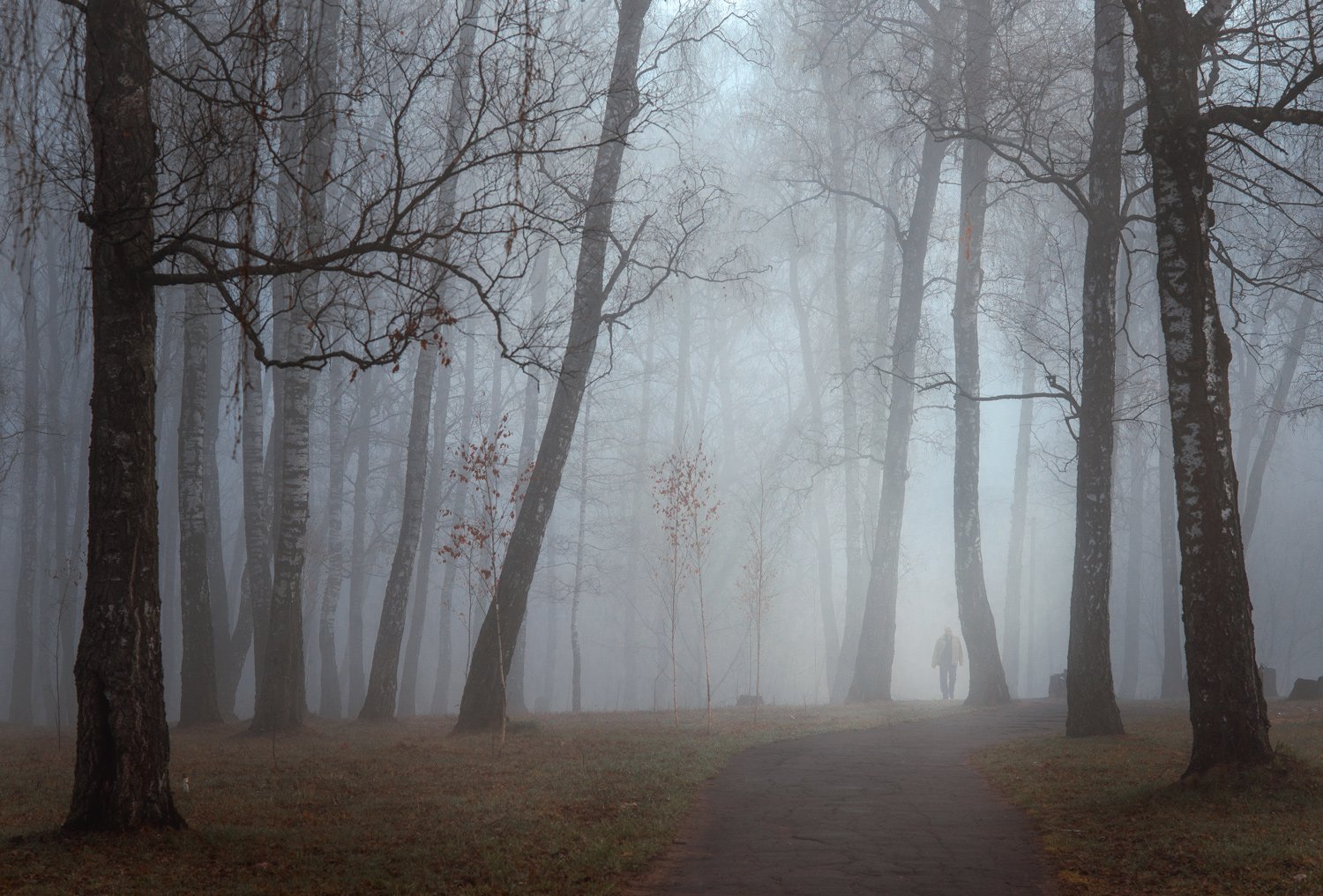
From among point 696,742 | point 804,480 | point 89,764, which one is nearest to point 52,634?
point 804,480

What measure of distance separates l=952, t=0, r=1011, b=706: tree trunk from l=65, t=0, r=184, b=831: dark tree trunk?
42.4 feet

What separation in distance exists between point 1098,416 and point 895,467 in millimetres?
8198

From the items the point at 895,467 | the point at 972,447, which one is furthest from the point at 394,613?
the point at 972,447

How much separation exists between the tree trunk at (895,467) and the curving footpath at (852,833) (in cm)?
827

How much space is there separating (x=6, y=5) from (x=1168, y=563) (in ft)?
79.8

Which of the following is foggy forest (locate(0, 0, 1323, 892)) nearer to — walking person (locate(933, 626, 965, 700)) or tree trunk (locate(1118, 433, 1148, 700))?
tree trunk (locate(1118, 433, 1148, 700))

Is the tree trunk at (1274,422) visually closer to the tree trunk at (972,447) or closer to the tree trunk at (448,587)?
the tree trunk at (972,447)

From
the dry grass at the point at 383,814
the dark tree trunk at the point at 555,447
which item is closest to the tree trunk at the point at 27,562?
the dry grass at the point at 383,814

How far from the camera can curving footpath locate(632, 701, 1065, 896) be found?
5.58 m

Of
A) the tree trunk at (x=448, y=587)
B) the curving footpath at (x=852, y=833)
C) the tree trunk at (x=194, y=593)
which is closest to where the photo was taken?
the curving footpath at (x=852, y=833)

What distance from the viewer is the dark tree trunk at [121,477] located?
5887 millimetres

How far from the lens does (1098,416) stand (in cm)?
1165

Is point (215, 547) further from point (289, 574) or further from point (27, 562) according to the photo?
point (289, 574)

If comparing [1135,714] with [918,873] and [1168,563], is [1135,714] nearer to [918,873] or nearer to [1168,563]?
[1168,563]
